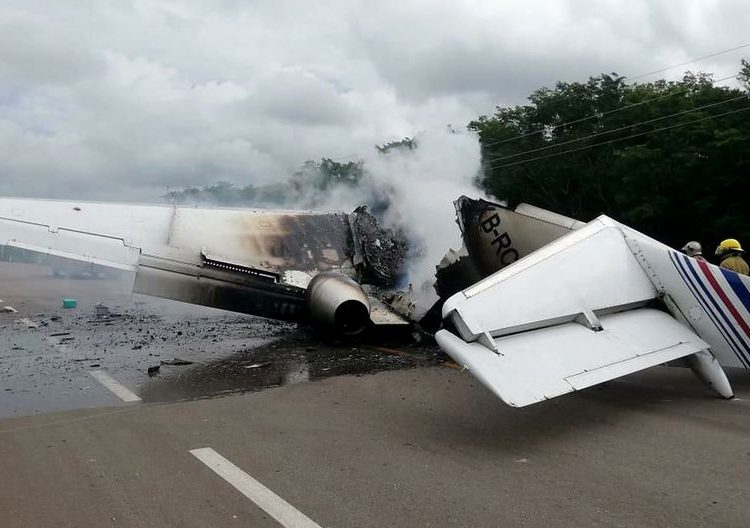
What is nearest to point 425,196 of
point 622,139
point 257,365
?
point 257,365

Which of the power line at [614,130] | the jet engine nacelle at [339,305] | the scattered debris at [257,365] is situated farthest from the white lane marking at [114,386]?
the power line at [614,130]

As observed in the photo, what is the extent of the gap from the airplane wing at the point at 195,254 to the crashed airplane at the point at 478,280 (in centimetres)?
2

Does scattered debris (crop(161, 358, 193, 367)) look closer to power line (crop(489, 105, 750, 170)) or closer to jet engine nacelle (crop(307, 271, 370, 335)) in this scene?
jet engine nacelle (crop(307, 271, 370, 335))

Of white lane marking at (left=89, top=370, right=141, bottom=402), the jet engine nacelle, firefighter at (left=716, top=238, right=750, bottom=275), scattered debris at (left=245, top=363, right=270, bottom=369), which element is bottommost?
white lane marking at (left=89, top=370, right=141, bottom=402)

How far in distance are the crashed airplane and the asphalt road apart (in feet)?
2.05

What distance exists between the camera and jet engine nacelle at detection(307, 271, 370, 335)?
10.3 m

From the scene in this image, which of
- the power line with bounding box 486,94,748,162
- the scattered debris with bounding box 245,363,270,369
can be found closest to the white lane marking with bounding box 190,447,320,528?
the scattered debris with bounding box 245,363,270,369

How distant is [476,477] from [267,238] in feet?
28.1

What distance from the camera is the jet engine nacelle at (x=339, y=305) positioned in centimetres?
1029

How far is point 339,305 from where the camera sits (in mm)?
10203

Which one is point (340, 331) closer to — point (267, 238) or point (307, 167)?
point (267, 238)

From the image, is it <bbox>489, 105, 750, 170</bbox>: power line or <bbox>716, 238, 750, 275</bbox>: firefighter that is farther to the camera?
<bbox>489, 105, 750, 170</bbox>: power line

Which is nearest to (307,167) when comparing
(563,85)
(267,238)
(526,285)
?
(267,238)

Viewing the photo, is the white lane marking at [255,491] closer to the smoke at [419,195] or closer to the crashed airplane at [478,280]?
the crashed airplane at [478,280]
